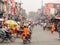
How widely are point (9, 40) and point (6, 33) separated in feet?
4.73

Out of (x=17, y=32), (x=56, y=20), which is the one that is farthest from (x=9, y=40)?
(x=56, y=20)

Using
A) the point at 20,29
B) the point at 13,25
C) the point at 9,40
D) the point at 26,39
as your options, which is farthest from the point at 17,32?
the point at 26,39

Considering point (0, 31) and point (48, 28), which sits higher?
point (0, 31)

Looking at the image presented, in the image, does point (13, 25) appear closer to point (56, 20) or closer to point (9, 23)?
A: point (9, 23)

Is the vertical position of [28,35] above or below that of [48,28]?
above

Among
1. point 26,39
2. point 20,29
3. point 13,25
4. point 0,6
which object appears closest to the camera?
point 26,39

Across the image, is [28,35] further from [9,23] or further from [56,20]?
[56,20]

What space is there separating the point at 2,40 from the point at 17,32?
6.74 meters

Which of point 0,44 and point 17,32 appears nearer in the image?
point 0,44

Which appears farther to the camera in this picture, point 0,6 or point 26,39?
point 0,6

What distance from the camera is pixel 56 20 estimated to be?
62.0 m

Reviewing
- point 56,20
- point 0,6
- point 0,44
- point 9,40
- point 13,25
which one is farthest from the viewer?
point 0,6

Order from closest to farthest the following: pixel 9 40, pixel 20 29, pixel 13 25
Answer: pixel 9 40 → pixel 20 29 → pixel 13 25

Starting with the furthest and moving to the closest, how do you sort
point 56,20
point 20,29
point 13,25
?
point 56,20
point 13,25
point 20,29
